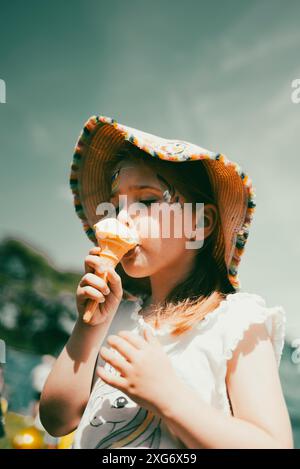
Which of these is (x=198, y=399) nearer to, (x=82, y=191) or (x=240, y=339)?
(x=240, y=339)

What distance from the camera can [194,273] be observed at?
1.66 m

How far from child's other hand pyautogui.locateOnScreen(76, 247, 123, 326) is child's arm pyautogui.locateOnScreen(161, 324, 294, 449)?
15.2 inches

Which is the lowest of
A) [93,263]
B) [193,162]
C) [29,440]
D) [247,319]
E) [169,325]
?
[29,440]

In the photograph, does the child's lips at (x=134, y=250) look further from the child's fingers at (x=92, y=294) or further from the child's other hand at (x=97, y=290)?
the child's fingers at (x=92, y=294)

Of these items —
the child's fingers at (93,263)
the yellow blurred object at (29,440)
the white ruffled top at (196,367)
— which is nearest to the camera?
the white ruffled top at (196,367)

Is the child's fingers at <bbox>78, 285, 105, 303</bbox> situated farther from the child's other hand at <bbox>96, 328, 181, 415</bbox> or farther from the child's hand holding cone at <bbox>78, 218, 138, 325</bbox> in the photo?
the child's other hand at <bbox>96, 328, 181, 415</bbox>

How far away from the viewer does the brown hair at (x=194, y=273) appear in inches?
58.4

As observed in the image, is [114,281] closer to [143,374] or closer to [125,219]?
[125,219]

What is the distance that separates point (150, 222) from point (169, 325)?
376 millimetres

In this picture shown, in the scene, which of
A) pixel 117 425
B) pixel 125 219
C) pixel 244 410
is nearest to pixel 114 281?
pixel 125 219

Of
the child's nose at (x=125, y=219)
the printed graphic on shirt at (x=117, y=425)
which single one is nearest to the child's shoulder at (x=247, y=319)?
the printed graphic on shirt at (x=117, y=425)

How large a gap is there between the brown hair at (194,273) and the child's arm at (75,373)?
8.5 inches

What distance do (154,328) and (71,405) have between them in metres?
0.39
